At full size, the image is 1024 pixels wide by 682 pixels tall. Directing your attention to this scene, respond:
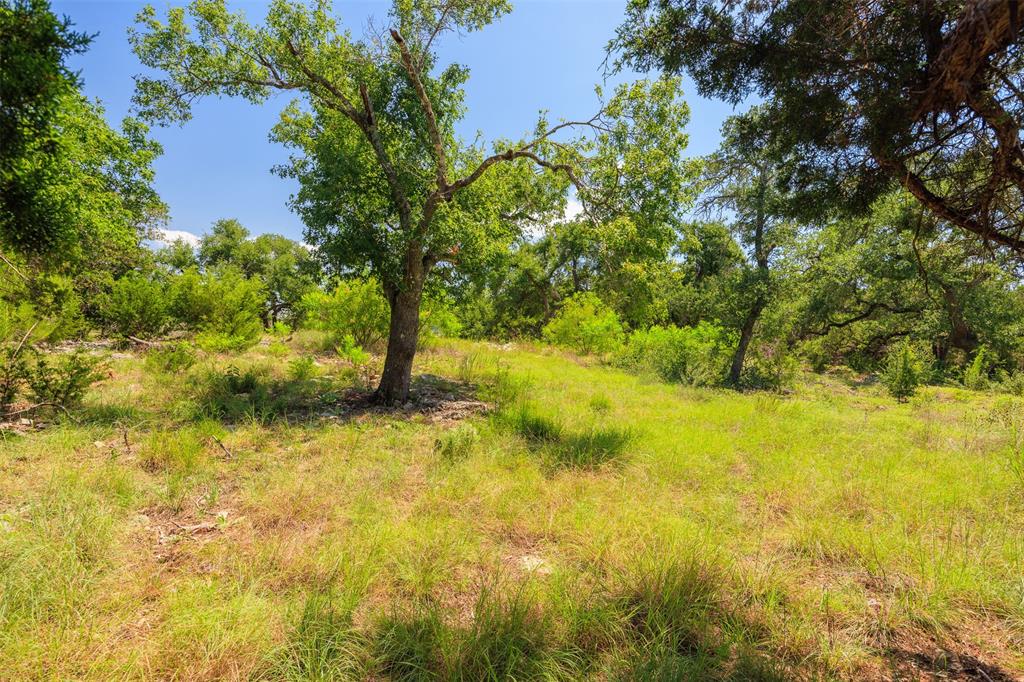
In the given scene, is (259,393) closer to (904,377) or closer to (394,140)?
(394,140)

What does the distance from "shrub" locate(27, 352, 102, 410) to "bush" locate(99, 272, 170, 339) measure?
5.90 metres

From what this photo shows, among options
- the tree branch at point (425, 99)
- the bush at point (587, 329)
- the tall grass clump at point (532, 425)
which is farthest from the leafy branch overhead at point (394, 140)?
the bush at point (587, 329)

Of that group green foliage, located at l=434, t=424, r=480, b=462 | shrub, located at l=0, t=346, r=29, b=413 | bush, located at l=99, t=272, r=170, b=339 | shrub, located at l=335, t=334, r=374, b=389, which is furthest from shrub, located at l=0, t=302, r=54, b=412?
green foliage, located at l=434, t=424, r=480, b=462

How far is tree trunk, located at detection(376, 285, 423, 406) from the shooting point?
6.93 meters

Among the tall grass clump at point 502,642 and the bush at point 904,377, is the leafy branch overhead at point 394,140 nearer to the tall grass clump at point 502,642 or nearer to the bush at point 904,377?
the tall grass clump at point 502,642

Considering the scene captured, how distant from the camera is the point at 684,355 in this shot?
12.6m

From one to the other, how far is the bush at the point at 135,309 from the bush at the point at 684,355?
561 inches

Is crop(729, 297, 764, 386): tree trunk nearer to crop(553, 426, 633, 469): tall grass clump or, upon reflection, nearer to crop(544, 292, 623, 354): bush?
crop(544, 292, 623, 354): bush

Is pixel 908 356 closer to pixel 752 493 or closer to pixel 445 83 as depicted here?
pixel 752 493

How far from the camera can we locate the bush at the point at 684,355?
466 inches

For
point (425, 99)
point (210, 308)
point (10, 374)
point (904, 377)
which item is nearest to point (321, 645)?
point (10, 374)

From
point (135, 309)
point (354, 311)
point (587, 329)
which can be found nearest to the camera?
point (135, 309)

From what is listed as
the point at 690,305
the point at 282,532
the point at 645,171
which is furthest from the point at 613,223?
the point at 690,305

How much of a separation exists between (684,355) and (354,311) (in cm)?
1042
